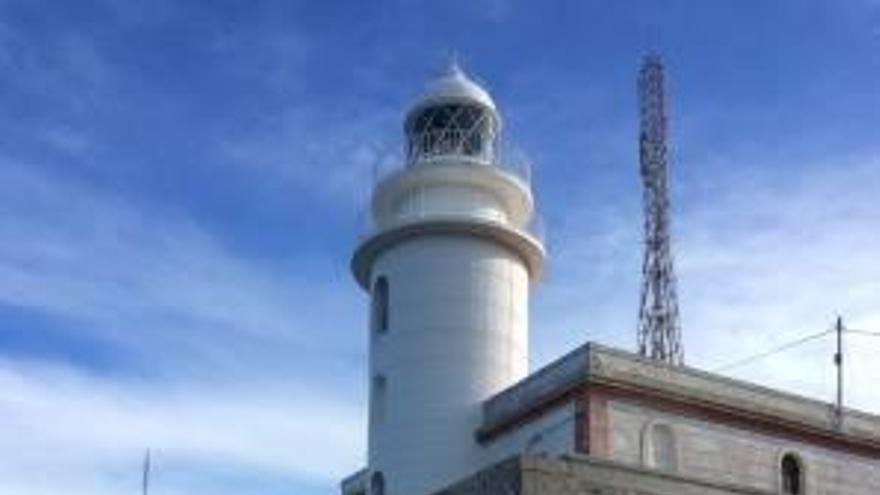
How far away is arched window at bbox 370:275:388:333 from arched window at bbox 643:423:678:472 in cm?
586

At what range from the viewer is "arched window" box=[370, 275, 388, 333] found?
1217 inches

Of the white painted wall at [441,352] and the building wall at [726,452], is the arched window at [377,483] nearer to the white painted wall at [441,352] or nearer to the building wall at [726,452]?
the white painted wall at [441,352]

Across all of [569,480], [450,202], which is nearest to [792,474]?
[450,202]

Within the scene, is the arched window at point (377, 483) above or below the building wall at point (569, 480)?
above

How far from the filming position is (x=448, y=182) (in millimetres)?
31406

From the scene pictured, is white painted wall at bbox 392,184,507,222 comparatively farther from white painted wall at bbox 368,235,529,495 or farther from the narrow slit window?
the narrow slit window

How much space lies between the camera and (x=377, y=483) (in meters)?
30.0

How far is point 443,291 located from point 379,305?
163cm

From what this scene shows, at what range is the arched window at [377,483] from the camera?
2981 cm

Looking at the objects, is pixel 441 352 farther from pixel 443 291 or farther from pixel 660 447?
pixel 660 447

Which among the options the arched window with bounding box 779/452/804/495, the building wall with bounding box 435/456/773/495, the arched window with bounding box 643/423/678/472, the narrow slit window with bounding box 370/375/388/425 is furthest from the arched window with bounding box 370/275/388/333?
the building wall with bounding box 435/456/773/495

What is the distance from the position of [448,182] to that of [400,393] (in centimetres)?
425

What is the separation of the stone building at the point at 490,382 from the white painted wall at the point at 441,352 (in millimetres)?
25

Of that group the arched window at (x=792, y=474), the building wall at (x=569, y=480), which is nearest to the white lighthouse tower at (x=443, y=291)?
the arched window at (x=792, y=474)
